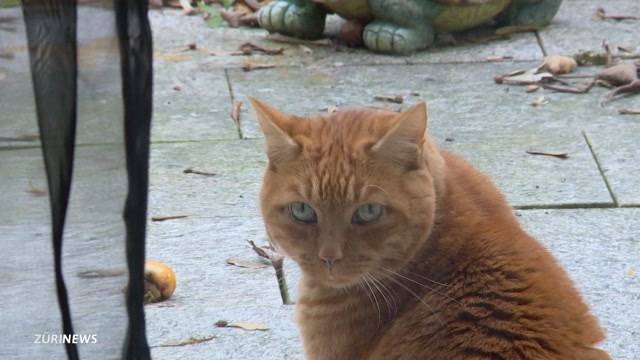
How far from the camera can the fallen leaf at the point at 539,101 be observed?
620 centimetres

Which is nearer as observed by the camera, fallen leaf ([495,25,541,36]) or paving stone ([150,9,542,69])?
paving stone ([150,9,542,69])

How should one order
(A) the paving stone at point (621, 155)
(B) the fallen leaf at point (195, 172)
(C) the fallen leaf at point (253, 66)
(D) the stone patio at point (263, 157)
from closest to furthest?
(D) the stone patio at point (263, 157) < (A) the paving stone at point (621, 155) < (B) the fallen leaf at point (195, 172) < (C) the fallen leaf at point (253, 66)

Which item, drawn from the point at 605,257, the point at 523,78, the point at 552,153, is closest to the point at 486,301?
the point at 605,257

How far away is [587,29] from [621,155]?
6.46ft

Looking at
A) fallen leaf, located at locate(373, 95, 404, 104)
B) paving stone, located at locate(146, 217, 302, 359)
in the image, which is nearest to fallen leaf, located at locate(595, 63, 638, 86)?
fallen leaf, located at locate(373, 95, 404, 104)

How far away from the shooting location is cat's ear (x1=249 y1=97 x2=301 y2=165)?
10.8 ft

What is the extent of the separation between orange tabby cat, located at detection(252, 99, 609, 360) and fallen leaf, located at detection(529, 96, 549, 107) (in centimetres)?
284

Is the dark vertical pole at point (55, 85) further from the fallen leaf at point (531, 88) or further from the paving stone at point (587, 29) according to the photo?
the paving stone at point (587, 29)

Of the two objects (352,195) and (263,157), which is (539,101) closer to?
(263,157)

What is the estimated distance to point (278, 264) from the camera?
14.9 feet

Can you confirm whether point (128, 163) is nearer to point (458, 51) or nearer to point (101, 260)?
point (101, 260)

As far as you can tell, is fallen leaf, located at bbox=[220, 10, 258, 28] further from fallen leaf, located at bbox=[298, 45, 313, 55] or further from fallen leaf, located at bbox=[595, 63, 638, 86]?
fallen leaf, located at bbox=[595, 63, 638, 86]

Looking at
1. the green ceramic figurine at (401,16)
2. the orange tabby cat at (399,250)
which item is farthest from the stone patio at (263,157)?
the orange tabby cat at (399,250)

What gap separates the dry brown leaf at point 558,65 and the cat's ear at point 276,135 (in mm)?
3476
